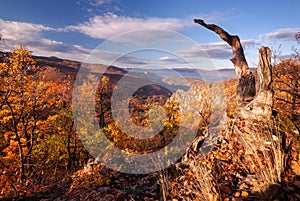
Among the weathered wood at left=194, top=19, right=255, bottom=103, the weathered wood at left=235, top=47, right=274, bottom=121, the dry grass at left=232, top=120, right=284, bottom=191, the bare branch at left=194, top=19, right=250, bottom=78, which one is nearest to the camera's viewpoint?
the dry grass at left=232, top=120, right=284, bottom=191

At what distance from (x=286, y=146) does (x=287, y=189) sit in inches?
43.9

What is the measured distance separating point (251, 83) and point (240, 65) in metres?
0.73

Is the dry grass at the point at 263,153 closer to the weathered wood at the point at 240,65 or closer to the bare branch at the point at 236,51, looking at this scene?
the weathered wood at the point at 240,65

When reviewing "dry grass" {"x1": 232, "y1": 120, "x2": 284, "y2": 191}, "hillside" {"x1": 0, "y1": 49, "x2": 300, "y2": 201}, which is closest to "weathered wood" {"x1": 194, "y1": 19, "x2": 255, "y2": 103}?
"hillside" {"x1": 0, "y1": 49, "x2": 300, "y2": 201}

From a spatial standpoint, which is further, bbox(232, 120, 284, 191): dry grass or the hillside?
the hillside

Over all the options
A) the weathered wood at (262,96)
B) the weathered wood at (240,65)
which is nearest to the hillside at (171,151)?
the weathered wood at (262,96)

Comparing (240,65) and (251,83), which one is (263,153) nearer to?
(251,83)

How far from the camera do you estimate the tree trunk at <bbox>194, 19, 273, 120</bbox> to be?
4.30m

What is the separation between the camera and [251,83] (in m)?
5.73

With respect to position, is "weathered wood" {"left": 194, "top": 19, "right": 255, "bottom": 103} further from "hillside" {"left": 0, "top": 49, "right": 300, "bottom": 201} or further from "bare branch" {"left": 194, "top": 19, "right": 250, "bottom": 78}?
"hillside" {"left": 0, "top": 49, "right": 300, "bottom": 201}

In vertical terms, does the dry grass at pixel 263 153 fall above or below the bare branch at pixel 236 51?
below

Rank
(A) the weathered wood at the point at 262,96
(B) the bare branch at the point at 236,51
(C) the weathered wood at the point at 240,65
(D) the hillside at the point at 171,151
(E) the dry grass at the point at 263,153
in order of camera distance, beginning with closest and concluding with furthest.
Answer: (E) the dry grass at the point at 263,153
(D) the hillside at the point at 171,151
(A) the weathered wood at the point at 262,96
(C) the weathered wood at the point at 240,65
(B) the bare branch at the point at 236,51

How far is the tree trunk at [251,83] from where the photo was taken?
4301mm

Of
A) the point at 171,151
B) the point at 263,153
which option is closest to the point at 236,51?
the point at 263,153
